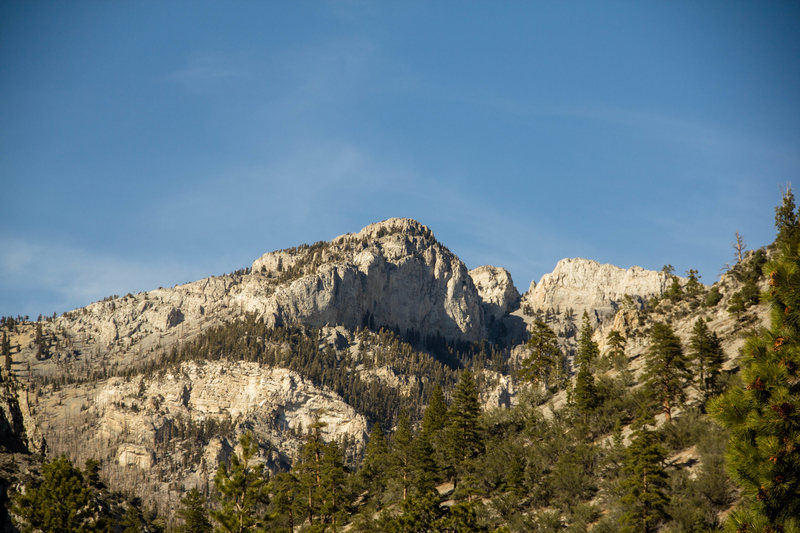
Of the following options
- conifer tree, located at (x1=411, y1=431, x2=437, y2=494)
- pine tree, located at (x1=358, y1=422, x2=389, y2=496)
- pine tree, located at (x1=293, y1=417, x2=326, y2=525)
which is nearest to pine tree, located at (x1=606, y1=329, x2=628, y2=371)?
conifer tree, located at (x1=411, y1=431, x2=437, y2=494)

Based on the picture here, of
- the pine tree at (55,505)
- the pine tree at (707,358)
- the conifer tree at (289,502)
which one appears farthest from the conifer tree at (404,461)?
the pine tree at (55,505)

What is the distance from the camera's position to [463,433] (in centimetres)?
6894

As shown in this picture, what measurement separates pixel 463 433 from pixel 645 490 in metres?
28.9

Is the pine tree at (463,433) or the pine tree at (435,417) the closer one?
the pine tree at (463,433)

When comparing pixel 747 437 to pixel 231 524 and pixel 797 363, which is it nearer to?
pixel 797 363

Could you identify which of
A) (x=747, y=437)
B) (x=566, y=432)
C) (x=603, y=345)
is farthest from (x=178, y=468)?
(x=747, y=437)

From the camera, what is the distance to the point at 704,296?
8400cm

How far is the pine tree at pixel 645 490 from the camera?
40062mm

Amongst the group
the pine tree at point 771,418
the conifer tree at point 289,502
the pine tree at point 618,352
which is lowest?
the conifer tree at point 289,502

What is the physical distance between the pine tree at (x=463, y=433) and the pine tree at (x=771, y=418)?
53.9 meters

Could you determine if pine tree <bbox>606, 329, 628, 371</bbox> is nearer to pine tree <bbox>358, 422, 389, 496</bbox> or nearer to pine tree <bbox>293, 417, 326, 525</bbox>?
pine tree <bbox>358, 422, 389, 496</bbox>

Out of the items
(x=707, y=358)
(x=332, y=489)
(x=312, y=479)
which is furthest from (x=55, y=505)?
(x=707, y=358)

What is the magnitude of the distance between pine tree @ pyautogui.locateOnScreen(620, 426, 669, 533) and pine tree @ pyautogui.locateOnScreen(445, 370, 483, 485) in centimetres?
2610

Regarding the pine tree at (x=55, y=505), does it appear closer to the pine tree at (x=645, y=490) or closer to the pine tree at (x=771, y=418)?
the pine tree at (x=645, y=490)
